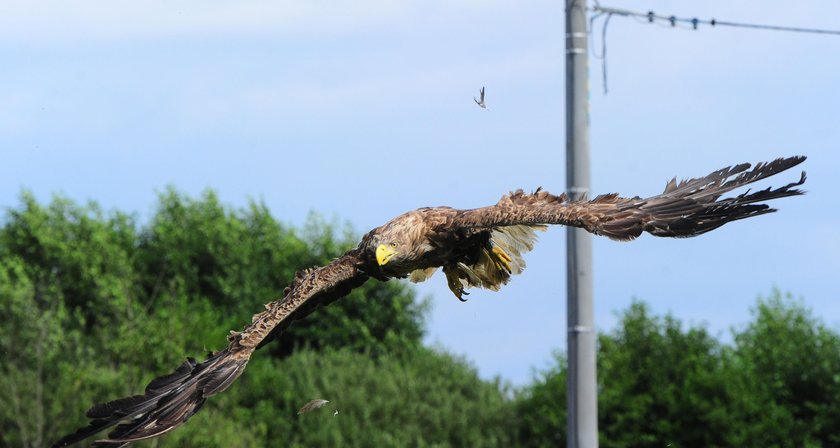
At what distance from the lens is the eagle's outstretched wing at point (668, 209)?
8.15 meters

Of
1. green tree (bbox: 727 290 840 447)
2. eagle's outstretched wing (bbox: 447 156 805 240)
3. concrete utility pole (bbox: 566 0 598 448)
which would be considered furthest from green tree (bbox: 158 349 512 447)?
eagle's outstretched wing (bbox: 447 156 805 240)

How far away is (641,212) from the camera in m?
8.49

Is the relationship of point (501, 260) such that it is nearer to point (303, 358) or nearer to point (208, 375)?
point (208, 375)

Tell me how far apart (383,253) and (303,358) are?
2679 cm

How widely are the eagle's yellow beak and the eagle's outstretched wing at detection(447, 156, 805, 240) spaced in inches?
25.3

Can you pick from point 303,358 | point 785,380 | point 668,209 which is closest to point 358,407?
point 303,358

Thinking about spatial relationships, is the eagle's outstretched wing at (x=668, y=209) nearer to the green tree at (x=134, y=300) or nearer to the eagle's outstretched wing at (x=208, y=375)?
the eagle's outstretched wing at (x=208, y=375)

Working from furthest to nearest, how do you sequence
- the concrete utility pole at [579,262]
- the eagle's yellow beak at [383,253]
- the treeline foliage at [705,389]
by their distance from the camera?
the treeline foliage at [705,389]
the concrete utility pole at [579,262]
the eagle's yellow beak at [383,253]

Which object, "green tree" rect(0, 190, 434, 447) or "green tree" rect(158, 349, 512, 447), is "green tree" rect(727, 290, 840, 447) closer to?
"green tree" rect(158, 349, 512, 447)

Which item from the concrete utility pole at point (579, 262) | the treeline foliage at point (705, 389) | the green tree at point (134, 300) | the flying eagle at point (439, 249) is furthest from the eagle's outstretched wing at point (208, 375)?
the green tree at point (134, 300)

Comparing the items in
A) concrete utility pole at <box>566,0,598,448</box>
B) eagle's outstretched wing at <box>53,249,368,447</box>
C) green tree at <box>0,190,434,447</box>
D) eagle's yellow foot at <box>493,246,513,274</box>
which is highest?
green tree at <box>0,190,434,447</box>

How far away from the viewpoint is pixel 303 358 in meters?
35.5

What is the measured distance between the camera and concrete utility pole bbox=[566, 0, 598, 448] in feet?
45.7

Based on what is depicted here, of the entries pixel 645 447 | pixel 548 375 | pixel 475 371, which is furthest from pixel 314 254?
pixel 645 447
